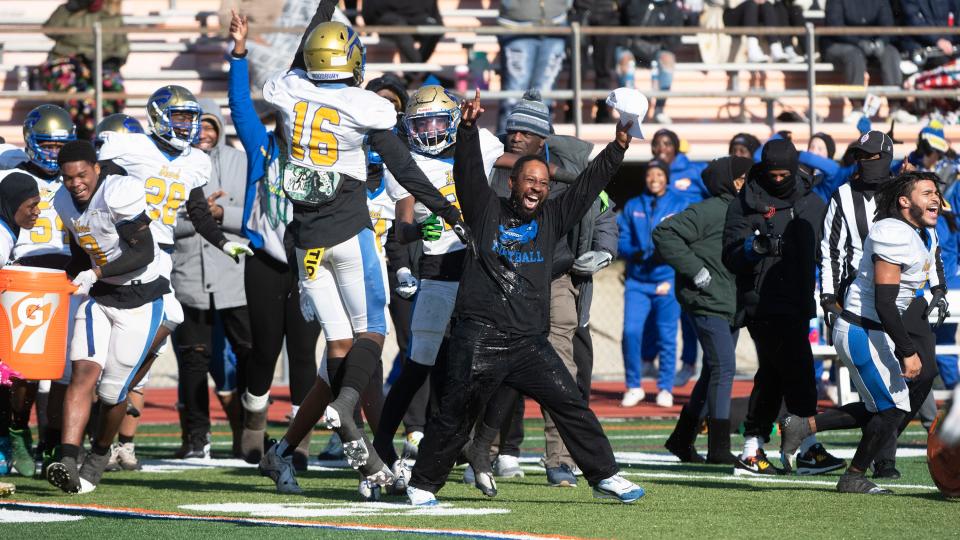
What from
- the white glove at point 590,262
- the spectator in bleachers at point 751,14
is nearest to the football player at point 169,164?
the white glove at point 590,262

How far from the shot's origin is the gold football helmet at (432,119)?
7.83 meters

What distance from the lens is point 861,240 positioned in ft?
27.0

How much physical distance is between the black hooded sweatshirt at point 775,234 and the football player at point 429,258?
1.53 m

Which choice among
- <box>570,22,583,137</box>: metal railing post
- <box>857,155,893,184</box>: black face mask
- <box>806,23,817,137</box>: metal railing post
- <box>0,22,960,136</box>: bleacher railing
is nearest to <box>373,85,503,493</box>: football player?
<box>857,155,893,184</box>: black face mask

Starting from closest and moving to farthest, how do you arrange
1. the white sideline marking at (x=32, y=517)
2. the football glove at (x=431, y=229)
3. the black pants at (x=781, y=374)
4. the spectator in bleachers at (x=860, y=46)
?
the white sideline marking at (x=32, y=517) → the football glove at (x=431, y=229) → the black pants at (x=781, y=374) → the spectator in bleachers at (x=860, y=46)

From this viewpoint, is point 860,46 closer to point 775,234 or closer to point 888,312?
point 775,234

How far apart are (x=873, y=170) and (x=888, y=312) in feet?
4.19

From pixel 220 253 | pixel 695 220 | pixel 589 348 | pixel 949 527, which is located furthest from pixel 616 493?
pixel 220 253

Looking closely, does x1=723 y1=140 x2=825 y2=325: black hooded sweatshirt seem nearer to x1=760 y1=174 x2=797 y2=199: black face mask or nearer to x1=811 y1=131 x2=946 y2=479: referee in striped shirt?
x1=760 y1=174 x2=797 y2=199: black face mask

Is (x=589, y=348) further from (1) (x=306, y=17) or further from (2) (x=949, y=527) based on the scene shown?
(1) (x=306, y=17)

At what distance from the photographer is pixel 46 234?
8.80 m

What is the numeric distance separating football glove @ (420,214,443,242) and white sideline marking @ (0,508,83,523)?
2.05 metres

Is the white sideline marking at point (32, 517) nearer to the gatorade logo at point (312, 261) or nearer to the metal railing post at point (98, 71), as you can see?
the gatorade logo at point (312, 261)

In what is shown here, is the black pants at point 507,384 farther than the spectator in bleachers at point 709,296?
No
